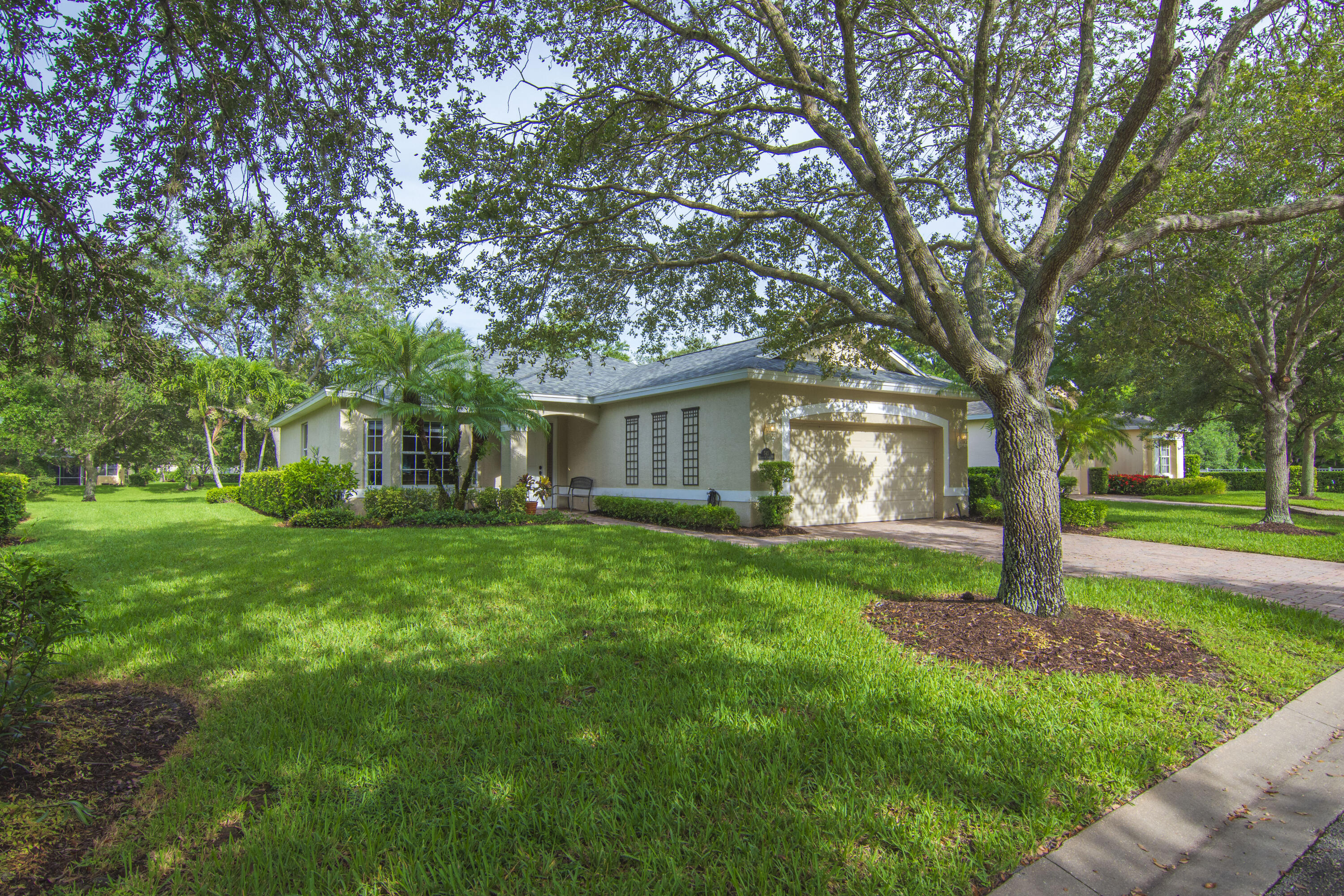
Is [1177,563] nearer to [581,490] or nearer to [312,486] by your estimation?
[581,490]

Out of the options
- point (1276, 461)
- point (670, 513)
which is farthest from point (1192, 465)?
point (670, 513)

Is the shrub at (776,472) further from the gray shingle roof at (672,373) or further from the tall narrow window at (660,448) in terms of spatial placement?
the tall narrow window at (660,448)

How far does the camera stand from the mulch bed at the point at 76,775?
218 centimetres

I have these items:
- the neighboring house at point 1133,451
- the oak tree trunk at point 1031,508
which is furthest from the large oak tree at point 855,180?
the neighboring house at point 1133,451

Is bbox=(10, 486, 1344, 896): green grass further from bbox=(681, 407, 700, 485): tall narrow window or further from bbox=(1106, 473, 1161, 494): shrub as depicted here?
bbox=(1106, 473, 1161, 494): shrub

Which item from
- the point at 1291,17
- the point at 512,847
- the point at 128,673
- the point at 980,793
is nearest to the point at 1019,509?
the point at 980,793

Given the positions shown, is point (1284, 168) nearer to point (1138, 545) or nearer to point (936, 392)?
point (1138, 545)

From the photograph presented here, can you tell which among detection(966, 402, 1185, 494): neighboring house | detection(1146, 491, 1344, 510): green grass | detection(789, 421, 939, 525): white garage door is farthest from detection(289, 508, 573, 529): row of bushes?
detection(1146, 491, 1344, 510): green grass

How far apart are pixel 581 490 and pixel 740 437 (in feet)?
19.3

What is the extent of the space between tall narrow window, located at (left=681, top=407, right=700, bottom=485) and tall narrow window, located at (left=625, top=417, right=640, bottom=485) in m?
1.73

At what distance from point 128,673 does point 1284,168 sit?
13.7m

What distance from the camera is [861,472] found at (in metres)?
14.0

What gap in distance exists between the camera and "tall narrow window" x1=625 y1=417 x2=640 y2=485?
15086 millimetres

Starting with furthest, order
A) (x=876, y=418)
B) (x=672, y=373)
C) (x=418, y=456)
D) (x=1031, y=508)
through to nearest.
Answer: (x=418, y=456) < (x=672, y=373) < (x=876, y=418) < (x=1031, y=508)
